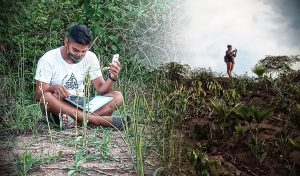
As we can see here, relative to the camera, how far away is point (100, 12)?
11.1 feet

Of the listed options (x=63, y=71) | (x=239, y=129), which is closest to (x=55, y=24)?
(x=63, y=71)

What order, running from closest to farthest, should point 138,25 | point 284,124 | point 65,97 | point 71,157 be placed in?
point 71,157
point 284,124
point 65,97
point 138,25

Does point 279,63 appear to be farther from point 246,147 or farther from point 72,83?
point 72,83

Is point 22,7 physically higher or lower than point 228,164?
Result: higher

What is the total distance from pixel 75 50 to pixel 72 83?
0.17 m

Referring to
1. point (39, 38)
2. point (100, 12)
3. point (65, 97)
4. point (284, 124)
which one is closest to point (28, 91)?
point (39, 38)

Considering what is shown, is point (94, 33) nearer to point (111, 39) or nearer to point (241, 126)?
point (111, 39)

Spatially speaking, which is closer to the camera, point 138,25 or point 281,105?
point 281,105

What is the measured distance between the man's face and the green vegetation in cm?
24

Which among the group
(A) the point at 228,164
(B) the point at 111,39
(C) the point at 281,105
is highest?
(B) the point at 111,39

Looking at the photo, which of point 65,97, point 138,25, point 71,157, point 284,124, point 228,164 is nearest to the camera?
point 228,164

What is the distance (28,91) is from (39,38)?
0.44m

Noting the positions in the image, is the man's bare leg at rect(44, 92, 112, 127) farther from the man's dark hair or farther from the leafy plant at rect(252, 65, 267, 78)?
the leafy plant at rect(252, 65, 267, 78)

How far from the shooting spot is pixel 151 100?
8.04ft
